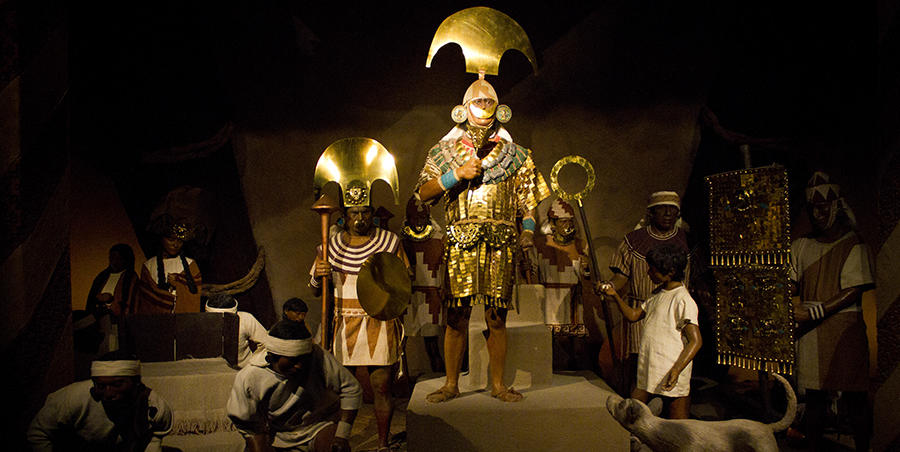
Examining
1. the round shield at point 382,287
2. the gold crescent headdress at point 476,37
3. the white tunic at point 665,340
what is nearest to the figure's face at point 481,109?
the gold crescent headdress at point 476,37

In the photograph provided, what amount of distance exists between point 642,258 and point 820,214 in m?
1.26

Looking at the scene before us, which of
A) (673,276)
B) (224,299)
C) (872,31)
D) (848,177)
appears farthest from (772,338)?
(224,299)

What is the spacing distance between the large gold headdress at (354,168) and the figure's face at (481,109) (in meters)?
0.84

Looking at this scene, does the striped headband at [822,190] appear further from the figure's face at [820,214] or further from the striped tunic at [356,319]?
the striped tunic at [356,319]

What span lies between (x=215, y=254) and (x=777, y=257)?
190 inches

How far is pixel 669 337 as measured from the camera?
11.5 ft

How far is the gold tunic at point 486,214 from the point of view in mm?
3682

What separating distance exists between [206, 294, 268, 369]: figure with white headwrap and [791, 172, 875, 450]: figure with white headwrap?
3.90 metres

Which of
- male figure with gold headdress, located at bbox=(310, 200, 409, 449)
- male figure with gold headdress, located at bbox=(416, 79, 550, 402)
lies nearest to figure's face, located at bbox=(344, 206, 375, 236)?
male figure with gold headdress, located at bbox=(310, 200, 409, 449)

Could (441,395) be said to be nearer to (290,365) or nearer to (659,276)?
(290,365)

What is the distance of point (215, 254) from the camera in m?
5.69

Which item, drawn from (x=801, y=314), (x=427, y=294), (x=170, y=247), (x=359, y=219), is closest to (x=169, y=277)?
(x=170, y=247)

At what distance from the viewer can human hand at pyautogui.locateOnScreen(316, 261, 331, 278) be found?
4059 millimetres

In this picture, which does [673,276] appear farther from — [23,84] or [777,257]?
[23,84]
